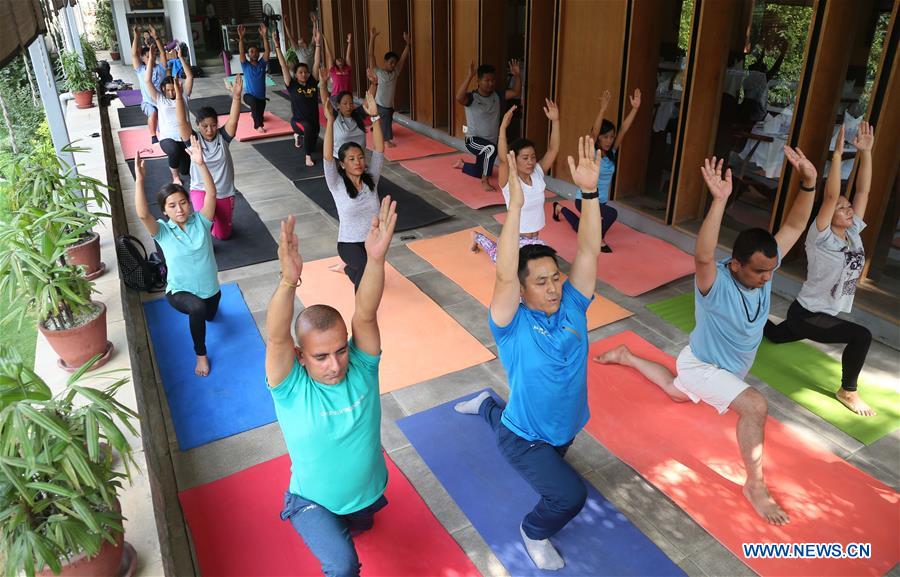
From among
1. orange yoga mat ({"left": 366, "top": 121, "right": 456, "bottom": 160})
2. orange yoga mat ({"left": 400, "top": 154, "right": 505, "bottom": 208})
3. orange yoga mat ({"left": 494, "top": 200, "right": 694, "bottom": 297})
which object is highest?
orange yoga mat ({"left": 366, "top": 121, "right": 456, "bottom": 160})

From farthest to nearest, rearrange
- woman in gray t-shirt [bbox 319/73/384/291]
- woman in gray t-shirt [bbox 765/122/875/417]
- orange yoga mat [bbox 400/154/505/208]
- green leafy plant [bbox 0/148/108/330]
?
orange yoga mat [bbox 400/154/505/208] < woman in gray t-shirt [bbox 319/73/384/291] < woman in gray t-shirt [bbox 765/122/875/417] < green leafy plant [bbox 0/148/108/330]

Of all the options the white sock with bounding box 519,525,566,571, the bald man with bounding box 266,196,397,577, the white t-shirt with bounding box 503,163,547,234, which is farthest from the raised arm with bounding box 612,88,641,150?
the white sock with bounding box 519,525,566,571

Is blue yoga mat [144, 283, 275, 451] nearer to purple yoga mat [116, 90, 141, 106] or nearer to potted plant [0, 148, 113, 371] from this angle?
potted plant [0, 148, 113, 371]

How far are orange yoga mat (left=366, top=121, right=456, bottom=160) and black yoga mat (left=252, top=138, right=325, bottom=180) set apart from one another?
1030mm

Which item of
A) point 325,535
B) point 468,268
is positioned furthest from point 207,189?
point 325,535

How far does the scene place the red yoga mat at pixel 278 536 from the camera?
9.55 ft

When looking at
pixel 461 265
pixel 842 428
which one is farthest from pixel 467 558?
pixel 461 265

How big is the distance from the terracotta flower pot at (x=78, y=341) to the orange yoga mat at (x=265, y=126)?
23.9ft

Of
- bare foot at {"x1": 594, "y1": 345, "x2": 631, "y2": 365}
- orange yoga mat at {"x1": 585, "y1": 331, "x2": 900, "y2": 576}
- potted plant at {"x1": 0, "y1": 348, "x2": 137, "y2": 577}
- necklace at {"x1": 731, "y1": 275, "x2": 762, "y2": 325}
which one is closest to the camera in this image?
potted plant at {"x1": 0, "y1": 348, "x2": 137, "y2": 577}

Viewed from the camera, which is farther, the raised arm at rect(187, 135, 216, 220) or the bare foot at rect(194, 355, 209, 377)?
the bare foot at rect(194, 355, 209, 377)

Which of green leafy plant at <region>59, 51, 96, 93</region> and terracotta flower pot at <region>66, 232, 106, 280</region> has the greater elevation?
green leafy plant at <region>59, 51, 96, 93</region>

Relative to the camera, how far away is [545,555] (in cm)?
290

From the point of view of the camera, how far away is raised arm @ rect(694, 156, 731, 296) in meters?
3.16

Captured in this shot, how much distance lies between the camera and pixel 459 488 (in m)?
3.38
